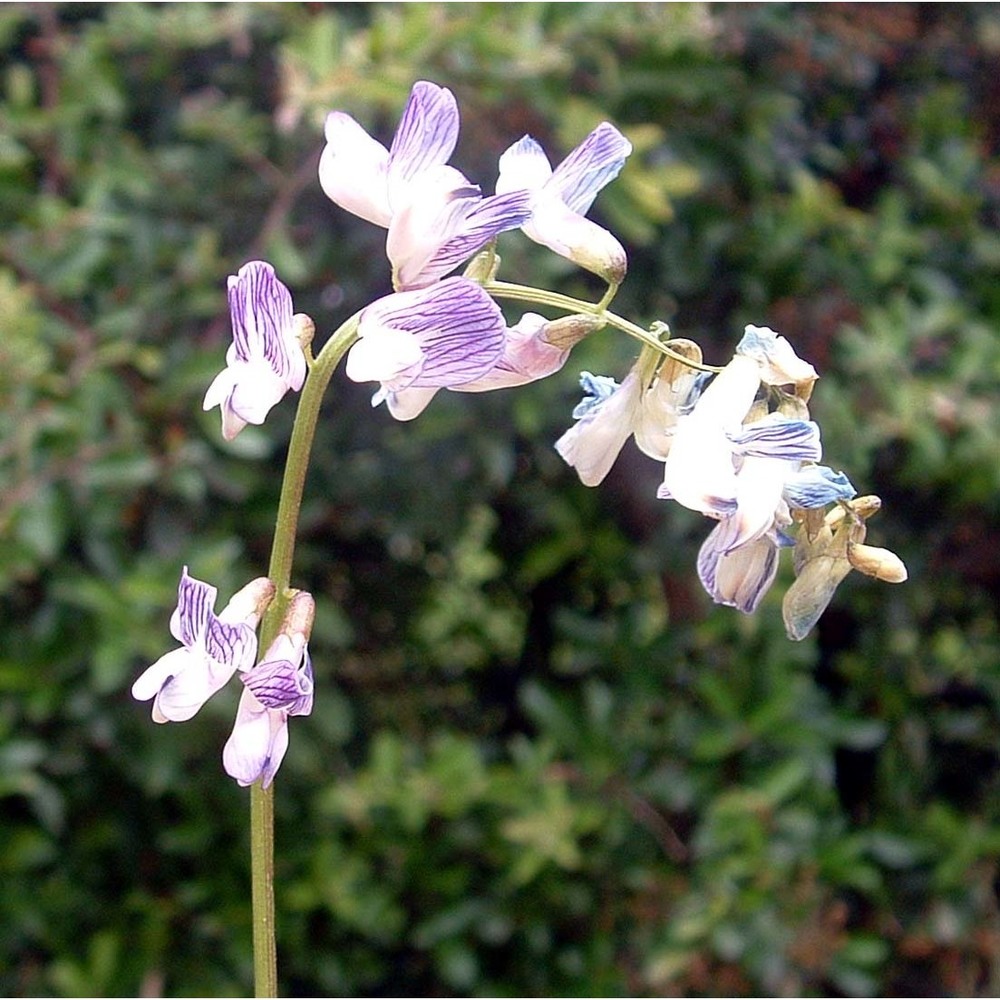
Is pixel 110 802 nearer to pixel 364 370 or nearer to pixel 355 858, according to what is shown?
pixel 355 858

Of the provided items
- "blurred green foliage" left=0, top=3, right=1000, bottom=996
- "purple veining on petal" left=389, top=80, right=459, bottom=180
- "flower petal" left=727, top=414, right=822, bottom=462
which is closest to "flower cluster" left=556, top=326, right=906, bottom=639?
"flower petal" left=727, top=414, right=822, bottom=462

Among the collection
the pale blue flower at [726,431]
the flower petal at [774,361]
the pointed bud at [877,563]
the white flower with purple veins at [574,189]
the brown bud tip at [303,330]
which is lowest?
the pointed bud at [877,563]

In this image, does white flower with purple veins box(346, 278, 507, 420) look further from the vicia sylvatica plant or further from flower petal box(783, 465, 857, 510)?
flower petal box(783, 465, 857, 510)

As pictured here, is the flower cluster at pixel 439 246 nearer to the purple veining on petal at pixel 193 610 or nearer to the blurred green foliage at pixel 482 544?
the purple veining on petal at pixel 193 610

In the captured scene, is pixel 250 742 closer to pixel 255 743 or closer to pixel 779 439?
pixel 255 743

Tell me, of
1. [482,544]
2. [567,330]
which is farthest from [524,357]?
[482,544]

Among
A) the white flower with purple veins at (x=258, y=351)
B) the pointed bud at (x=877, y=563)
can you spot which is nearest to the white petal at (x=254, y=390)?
the white flower with purple veins at (x=258, y=351)
